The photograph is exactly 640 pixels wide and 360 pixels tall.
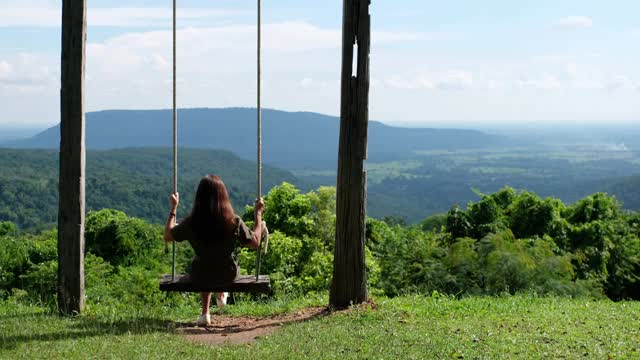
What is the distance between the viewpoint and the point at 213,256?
8.41 meters

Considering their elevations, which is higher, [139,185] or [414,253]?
[414,253]

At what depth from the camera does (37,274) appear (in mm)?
18766

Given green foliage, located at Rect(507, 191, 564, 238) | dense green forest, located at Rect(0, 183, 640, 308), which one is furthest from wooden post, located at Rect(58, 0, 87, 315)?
green foliage, located at Rect(507, 191, 564, 238)

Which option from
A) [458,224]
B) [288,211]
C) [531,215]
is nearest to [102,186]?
[531,215]

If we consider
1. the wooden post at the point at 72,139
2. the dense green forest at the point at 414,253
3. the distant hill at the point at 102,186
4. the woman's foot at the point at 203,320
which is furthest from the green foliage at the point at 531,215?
the distant hill at the point at 102,186

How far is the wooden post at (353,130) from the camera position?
9461 millimetres

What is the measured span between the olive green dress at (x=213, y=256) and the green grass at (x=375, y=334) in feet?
2.33

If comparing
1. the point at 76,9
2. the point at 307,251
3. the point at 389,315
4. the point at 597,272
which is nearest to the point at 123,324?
the point at 389,315

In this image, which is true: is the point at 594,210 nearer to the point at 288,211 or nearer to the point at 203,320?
the point at 288,211

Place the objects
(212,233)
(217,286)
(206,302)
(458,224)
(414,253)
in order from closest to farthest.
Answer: (217,286) → (212,233) → (206,302) → (414,253) → (458,224)

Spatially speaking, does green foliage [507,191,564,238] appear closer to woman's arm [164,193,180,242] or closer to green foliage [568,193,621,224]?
green foliage [568,193,621,224]

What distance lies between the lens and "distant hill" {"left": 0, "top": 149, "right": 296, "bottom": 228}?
94.1 metres

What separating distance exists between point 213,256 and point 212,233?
244 millimetres

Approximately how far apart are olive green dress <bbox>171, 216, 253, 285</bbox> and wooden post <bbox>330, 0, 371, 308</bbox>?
1.57 meters
